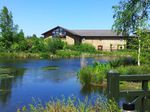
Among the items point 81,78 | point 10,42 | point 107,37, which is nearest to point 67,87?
point 81,78

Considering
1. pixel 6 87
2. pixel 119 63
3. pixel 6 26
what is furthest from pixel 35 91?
pixel 6 26

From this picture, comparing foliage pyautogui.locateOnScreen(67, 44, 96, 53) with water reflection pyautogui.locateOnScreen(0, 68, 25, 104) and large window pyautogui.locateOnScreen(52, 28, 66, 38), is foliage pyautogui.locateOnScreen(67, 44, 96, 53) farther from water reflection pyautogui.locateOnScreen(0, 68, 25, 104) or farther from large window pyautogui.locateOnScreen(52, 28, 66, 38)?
water reflection pyautogui.locateOnScreen(0, 68, 25, 104)

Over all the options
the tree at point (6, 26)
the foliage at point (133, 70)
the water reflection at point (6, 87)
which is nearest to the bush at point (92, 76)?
the foliage at point (133, 70)

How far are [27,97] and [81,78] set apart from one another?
5284 millimetres

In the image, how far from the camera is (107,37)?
88625 mm

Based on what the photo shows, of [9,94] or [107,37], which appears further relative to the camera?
[107,37]

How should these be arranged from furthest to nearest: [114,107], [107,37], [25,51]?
1. [107,37]
2. [25,51]
3. [114,107]

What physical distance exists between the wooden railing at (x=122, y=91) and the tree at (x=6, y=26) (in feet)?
211

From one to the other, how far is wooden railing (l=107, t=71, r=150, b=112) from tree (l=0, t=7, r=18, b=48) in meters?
64.2

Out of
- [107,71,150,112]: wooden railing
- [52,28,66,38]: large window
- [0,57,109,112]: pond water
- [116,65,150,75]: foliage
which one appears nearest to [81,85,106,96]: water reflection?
[0,57,109,112]: pond water

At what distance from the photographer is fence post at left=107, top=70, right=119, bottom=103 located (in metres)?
7.56

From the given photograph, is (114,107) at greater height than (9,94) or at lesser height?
greater

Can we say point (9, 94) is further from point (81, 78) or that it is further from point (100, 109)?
point (100, 109)

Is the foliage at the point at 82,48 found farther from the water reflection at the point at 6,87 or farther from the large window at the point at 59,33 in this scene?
the water reflection at the point at 6,87
